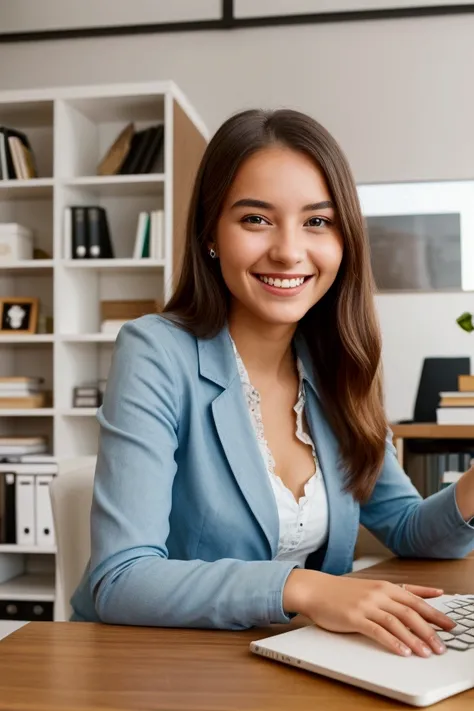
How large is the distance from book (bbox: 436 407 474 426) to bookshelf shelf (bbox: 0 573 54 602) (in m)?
1.71

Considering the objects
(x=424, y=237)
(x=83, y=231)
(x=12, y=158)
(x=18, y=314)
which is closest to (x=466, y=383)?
(x=424, y=237)

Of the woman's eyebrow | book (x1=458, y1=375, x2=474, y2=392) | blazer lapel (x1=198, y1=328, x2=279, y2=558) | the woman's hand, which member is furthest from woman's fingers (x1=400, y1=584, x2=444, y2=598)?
book (x1=458, y1=375, x2=474, y2=392)

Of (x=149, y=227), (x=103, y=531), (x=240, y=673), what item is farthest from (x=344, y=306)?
(x=149, y=227)

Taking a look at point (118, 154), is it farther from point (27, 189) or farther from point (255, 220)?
point (255, 220)

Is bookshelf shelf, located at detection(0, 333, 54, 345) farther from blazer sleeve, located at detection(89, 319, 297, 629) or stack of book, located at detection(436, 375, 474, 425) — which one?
blazer sleeve, located at detection(89, 319, 297, 629)

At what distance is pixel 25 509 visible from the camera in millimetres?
3641

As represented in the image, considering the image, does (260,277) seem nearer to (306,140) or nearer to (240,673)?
(306,140)

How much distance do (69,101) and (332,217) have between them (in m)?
2.68

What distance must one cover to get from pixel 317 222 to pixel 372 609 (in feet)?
2.11

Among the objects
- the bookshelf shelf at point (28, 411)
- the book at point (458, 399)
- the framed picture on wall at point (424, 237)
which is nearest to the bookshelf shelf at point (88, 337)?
the bookshelf shelf at point (28, 411)

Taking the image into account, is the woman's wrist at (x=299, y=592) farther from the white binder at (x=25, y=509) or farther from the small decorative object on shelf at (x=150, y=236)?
the white binder at (x=25, y=509)

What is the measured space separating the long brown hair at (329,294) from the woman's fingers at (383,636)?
58cm

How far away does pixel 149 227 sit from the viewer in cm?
366

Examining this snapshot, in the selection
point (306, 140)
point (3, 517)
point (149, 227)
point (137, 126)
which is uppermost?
point (137, 126)
